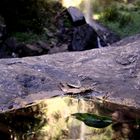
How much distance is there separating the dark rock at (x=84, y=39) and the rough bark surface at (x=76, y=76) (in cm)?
337

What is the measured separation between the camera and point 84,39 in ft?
21.6

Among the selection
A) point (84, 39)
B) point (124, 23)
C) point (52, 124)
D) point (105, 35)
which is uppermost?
point (124, 23)

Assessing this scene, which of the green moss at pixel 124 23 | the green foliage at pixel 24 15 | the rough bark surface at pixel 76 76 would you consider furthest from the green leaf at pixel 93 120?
the green moss at pixel 124 23

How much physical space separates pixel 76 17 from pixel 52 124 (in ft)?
18.4

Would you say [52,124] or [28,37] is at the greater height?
[28,37]

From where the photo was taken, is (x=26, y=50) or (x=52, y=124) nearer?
(x=52, y=124)

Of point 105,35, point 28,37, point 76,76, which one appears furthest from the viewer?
point 105,35

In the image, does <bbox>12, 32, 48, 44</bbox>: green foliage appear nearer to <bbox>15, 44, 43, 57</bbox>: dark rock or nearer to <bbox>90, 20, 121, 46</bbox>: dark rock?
<bbox>15, 44, 43, 57</bbox>: dark rock

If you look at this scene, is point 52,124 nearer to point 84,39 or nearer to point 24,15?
point 84,39

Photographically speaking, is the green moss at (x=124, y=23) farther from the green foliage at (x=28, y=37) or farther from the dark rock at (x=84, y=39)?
the green foliage at (x=28, y=37)

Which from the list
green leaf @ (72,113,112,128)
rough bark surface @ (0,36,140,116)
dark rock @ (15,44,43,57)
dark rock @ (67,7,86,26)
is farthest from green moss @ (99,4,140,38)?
green leaf @ (72,113,112,128)

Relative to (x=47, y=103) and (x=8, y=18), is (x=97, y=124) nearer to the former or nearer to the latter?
(x=47, y=103)

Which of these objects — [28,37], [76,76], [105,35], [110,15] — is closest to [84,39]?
[105,35]

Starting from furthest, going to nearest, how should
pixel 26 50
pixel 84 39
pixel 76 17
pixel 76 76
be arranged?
pixel 76 17
pixel 84 39
pixel 26 50
pixel 76 76
